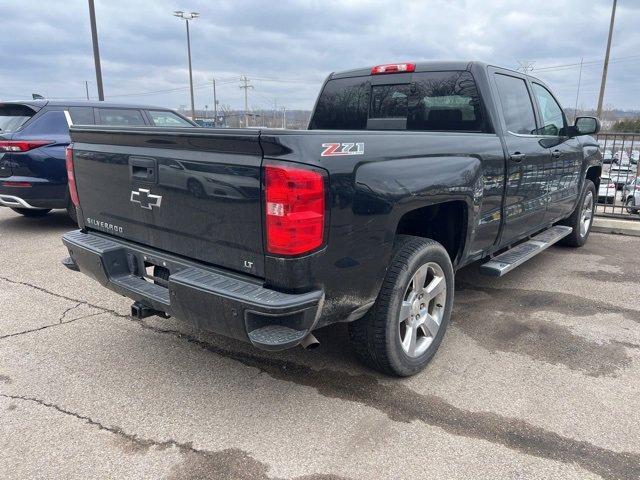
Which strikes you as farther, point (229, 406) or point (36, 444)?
point (229, 406)

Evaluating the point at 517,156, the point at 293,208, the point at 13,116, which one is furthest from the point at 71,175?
the point at 13,116

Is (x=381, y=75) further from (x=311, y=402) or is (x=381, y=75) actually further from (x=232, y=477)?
(x=232, y=477)

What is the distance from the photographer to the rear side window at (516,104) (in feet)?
13.3

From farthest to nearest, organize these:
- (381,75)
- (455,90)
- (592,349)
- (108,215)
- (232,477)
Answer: (381,75) → (455,90) → (592,349) → (108,215) → (232,477)

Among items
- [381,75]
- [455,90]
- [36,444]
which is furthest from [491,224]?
[36,444]

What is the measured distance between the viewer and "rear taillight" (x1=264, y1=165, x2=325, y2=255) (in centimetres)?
221

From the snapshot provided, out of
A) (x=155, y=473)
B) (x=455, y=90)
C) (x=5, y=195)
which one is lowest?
(x=155, y=473)

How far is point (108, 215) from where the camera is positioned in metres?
3.18

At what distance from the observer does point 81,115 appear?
7191 millimetres

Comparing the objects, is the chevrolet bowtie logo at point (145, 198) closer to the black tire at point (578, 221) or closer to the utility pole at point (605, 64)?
the black tire at point (578, 221)

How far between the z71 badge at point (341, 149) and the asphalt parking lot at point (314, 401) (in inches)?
56.8

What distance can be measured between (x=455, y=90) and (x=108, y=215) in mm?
2763

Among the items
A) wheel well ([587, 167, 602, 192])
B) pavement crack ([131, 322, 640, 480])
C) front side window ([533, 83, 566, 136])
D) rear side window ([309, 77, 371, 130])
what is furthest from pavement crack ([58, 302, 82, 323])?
wheel well ([587, 167, 602, 192])

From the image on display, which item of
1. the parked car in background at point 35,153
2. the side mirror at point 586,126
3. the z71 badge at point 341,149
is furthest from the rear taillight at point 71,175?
the side mirror at point 586,126
